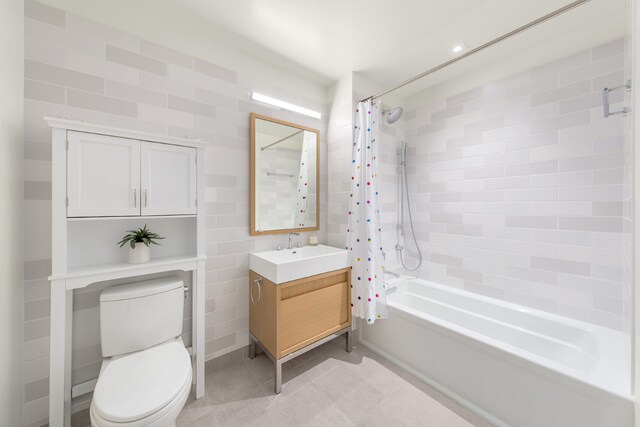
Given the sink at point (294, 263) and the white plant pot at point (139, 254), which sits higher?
the white plant pot at point (139, 254)

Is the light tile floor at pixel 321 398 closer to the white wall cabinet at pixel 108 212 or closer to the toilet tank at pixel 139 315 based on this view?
the white wall cabinet at pixel 108 212

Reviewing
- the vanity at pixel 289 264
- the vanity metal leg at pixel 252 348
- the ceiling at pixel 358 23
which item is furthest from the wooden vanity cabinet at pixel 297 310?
the ceiling at pixel 358 23

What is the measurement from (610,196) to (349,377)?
2206 mm

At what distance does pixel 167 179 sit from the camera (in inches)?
57.6

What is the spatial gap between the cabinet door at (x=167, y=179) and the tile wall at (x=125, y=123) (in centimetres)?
27

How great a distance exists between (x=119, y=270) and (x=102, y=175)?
0.53m

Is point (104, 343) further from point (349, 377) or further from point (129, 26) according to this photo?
point (129, 26)

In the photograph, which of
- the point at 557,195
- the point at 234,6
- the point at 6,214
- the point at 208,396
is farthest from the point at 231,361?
the point at 557,195

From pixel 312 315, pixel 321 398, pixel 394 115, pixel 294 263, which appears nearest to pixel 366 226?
pixel 294 263

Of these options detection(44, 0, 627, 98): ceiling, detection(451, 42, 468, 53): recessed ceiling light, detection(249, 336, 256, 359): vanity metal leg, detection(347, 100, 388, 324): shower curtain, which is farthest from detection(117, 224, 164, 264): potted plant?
detection(451, 42, 468, 53): recessed ceiling light

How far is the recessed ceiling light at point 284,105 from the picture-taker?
6.58 ft

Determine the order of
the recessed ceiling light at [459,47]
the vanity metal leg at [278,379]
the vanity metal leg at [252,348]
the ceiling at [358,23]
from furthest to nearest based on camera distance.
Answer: the vanity metal leg at [252,348] → the recessed ceiling light at [459,47] → the vanity metal leg at [278,379] → the ceiling at [358,23]

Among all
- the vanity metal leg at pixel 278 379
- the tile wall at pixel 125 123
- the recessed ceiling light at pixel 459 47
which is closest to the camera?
the tile wall at pixel 125 123

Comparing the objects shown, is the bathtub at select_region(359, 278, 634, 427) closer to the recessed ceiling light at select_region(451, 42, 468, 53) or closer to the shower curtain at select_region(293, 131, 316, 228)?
the shower curtain at select_region(293, 131, 316, 228)
